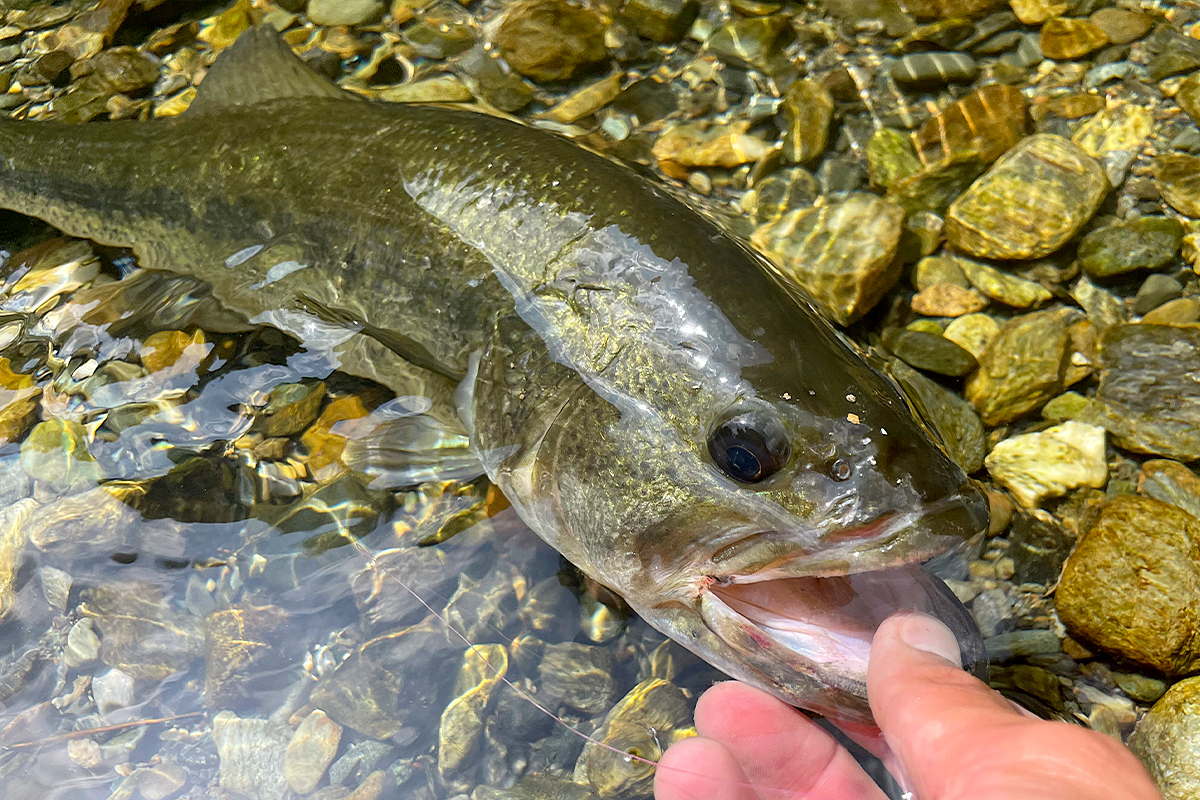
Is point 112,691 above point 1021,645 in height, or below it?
below

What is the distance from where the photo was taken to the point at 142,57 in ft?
17.0

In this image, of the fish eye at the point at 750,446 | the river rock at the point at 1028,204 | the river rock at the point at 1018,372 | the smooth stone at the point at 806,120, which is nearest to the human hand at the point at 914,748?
the fish eye at the point at 750,446

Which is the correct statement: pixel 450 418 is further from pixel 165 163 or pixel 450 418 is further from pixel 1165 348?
pixel 1165 348

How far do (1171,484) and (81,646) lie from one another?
4.51 m

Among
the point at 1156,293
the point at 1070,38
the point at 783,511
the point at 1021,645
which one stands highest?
the point at 1070,38

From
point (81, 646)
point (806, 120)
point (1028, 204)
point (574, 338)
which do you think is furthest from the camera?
point (806, 120)

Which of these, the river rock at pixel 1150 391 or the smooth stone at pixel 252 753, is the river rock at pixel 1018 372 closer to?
the river rock at pixel 1150 391

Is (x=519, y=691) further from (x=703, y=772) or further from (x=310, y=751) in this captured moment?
(x=703, y=772)

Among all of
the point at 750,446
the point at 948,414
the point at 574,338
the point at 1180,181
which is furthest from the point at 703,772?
the point at 1180,181

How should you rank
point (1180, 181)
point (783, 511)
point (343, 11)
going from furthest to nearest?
point (343, 11) < point (1180, 181) < point (783, 511)

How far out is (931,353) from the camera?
387 cm

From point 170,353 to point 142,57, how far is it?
7.96 ft

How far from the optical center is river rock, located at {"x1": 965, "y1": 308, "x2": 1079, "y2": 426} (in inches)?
148

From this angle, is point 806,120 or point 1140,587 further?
point 806,120
